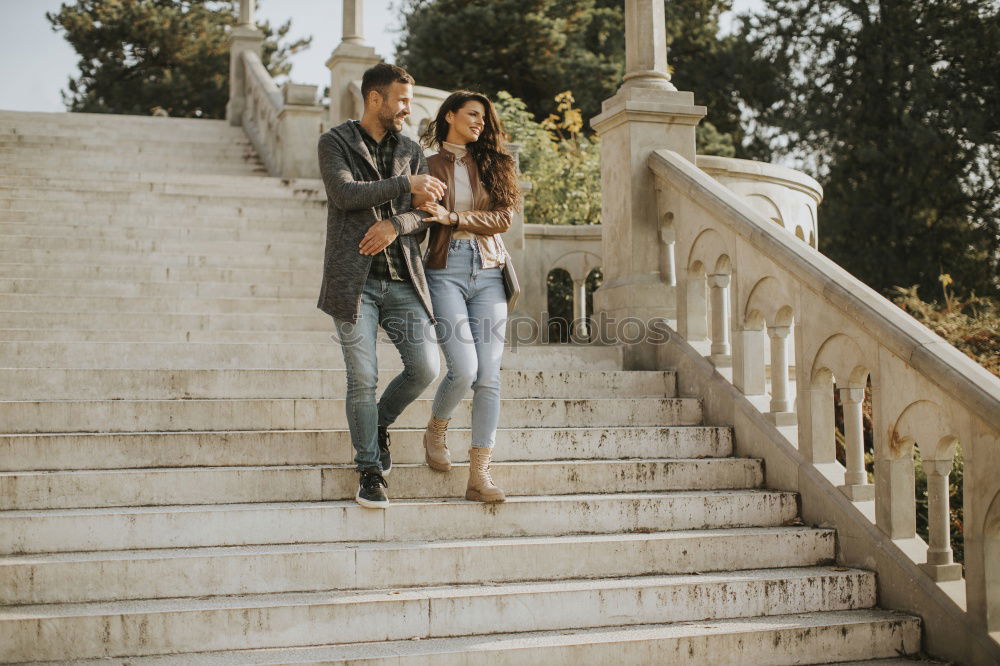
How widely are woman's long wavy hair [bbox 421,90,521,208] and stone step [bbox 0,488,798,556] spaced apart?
1.39 m

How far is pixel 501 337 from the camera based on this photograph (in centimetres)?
471

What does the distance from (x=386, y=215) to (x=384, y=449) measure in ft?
3.43

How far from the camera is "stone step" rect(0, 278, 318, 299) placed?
23.3 feet

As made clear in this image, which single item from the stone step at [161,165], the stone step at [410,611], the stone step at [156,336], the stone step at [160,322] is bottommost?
the stone step at [410,611]

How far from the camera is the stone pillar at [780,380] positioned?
5348 millimetres

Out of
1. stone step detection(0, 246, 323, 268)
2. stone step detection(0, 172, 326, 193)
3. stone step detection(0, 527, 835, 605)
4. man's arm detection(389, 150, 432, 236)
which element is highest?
stone step detection(0, 172, 326, 193)

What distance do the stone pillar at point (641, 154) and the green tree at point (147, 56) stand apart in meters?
25.5

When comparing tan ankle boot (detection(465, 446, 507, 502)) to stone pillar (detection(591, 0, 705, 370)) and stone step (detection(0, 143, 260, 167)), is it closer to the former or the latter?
stone pillar (detection(591, 0, 705, 370))

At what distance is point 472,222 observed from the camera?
461cm

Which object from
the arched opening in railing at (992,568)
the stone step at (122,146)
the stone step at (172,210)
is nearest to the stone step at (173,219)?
the stone step at (172,210)

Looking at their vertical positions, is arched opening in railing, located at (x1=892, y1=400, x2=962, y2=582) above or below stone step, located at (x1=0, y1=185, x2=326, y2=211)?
below

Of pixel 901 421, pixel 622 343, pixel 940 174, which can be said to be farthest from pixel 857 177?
pixel 901 421

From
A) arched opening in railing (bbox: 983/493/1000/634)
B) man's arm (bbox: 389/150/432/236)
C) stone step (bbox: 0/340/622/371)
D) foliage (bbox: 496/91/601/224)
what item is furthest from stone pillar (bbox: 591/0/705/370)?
foliage (bbox: 496/91/601/224)

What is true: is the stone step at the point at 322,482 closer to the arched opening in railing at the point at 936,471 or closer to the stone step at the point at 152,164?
the arched opening in railing at the point at 936,471
